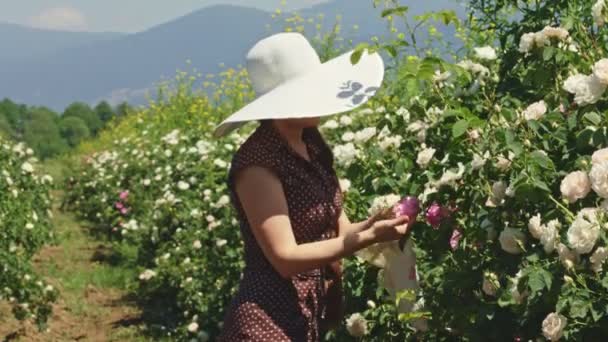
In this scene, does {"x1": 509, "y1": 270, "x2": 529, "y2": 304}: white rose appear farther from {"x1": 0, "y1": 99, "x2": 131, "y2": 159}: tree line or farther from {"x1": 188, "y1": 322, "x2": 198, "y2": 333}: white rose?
{"x1": 0, "y1": 99, "x2": 131, "y2": 159}: tree line

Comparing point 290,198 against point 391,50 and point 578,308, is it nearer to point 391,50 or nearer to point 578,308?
point 391,50

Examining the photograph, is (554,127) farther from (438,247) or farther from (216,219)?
(216,219)

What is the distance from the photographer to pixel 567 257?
6.25ft

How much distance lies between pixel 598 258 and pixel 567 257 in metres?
0.07

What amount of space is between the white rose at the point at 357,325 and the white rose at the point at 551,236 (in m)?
1.12

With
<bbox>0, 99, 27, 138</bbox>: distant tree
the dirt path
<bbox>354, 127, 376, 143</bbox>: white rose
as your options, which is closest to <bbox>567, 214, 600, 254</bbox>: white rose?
<bbox>354, 127, 376, 143</bbox>: white rose

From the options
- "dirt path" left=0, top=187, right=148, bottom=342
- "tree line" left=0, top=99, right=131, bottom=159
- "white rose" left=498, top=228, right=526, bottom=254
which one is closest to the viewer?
"white rose" left=498, top=228, right=526, bottom=254

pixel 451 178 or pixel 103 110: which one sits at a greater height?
pixel 451 178

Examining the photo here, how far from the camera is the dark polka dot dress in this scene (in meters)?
2.39

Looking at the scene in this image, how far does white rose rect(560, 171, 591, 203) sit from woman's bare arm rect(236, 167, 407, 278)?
53 cm

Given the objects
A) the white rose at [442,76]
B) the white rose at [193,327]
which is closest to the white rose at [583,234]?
the white rose at [442,76]

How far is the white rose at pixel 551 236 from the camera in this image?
76.9 inches

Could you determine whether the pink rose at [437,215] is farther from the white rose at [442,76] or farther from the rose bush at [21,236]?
the rose bush at [21,236]

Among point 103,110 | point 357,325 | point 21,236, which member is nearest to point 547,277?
point 357,325
